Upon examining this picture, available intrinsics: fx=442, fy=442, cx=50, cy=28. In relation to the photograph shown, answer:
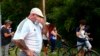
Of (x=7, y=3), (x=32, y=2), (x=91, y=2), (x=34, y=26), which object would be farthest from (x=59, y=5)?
(x=34, y=26)

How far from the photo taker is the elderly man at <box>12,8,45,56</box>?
7.81 metres

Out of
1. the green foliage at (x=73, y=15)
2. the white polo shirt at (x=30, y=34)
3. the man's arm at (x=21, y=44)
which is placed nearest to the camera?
the man's arm at (x=21, y=44)

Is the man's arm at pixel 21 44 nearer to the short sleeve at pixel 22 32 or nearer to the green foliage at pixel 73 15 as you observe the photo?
the short sleeve at pixel 22 32

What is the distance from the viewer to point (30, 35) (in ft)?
26.1

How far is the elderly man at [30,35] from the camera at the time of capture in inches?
307

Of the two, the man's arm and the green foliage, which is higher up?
the green foliage

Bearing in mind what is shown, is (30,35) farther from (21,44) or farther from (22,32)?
(21,44)

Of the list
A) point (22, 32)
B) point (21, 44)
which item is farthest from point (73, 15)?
point (21, 44)

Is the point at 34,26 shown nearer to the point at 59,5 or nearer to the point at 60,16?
the point at 60,16

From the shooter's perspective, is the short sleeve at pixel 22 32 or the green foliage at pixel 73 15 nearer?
the short sleeve at pixel 22 32

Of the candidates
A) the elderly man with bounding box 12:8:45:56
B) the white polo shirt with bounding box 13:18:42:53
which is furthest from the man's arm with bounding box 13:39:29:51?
the white polo shirt with bounding box 13:18:42:53

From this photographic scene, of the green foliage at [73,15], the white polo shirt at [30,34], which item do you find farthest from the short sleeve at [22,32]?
the green foliage at [73,15]

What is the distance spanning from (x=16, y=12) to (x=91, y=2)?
14.5 m

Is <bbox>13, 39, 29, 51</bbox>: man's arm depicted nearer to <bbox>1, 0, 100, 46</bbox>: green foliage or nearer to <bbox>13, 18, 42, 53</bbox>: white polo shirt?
<bbox>13, 18, 42, 53</bbox>: white polo shirt
